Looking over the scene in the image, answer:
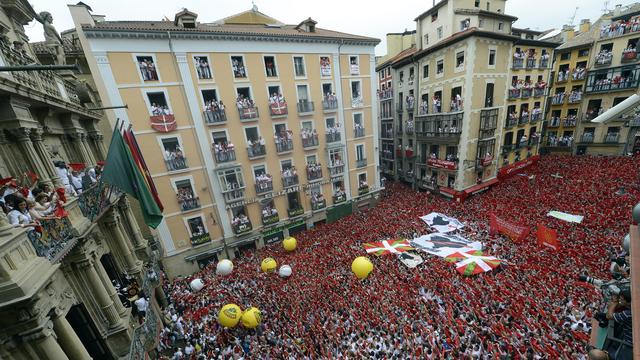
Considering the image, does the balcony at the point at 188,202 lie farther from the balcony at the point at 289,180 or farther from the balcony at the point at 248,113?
the balcony at the point at 248,113

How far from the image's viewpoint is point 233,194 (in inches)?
837

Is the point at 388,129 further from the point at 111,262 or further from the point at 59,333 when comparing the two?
the point at 59,333

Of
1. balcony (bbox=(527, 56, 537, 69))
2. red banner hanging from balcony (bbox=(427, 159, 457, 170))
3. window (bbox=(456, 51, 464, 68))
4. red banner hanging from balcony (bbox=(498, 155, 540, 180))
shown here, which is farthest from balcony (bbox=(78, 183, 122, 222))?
balcony (bbox=(527, 56, 537, 69))

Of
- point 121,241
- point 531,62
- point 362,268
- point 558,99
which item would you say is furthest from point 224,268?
point 558,99

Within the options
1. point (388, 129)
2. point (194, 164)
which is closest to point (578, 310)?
point (194, 164)

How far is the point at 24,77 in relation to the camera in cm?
919

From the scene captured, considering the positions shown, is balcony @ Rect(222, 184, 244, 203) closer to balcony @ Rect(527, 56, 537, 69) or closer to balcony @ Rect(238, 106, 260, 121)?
balcony @ Rect(238, 106, 260, 121)

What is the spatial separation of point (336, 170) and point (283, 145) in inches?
259

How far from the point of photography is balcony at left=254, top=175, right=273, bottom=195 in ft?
71.9

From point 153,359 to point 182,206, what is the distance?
10872 millimetres

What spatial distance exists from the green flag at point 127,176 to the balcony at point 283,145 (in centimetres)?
1263

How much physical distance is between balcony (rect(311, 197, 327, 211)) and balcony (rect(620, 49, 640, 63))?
38935 millimetres

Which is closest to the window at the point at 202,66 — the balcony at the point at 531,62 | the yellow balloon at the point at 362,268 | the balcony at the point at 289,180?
the balcony at the point at 289,180

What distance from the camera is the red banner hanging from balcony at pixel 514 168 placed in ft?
95.4
